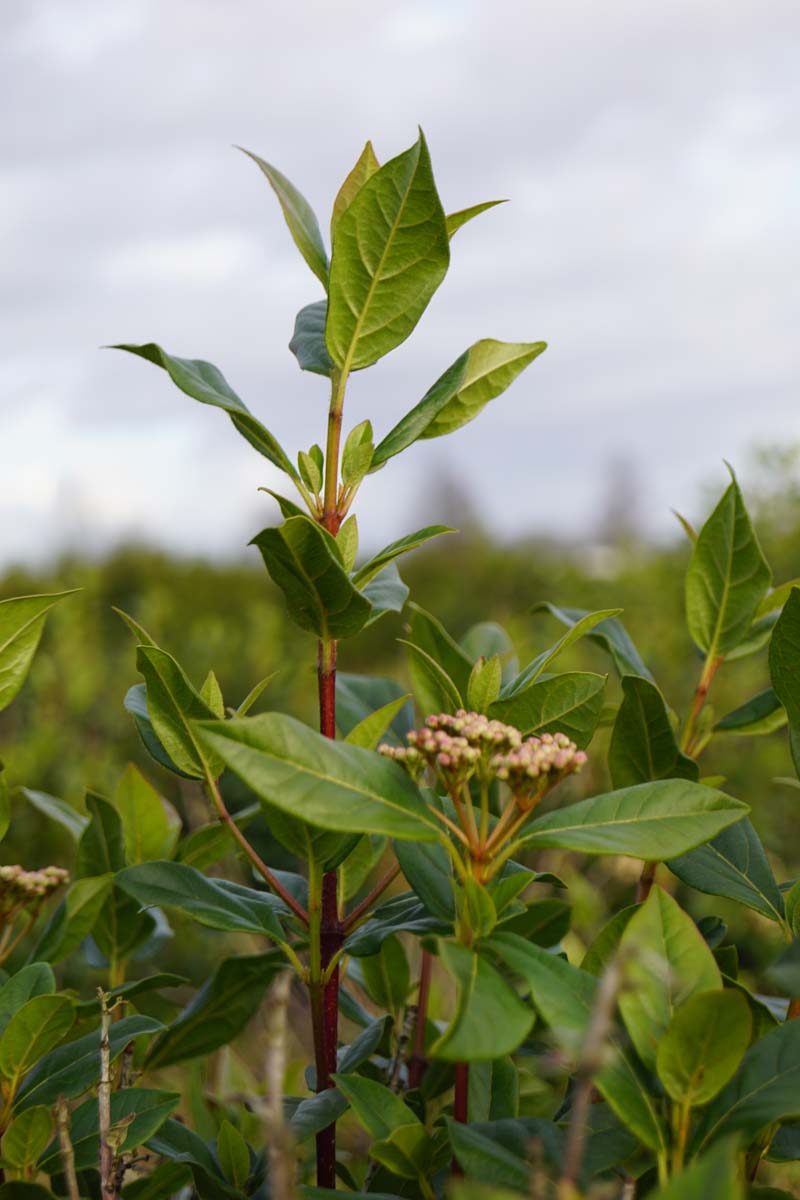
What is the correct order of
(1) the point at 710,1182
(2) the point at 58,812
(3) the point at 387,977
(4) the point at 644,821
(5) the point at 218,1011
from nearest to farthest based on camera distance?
(1) the point at 710,1182
(4) the point at 644,821
(5) the point at 218,1011
(3) the point at 387,977
(2) the point at 58,812

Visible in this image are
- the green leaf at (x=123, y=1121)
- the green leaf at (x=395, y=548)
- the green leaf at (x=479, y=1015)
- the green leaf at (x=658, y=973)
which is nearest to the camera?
the green leaf at (x=479, y=1015)

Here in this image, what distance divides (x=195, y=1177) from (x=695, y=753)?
0.77m

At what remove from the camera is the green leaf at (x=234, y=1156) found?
1042 millimetres

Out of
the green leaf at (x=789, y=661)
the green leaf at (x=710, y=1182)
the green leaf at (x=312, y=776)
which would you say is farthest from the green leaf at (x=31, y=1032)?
the green leaf at (x=789, y=661)

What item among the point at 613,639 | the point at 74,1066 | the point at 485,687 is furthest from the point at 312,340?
the point at 74,1066

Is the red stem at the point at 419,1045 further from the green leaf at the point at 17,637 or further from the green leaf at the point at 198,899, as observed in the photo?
the green leaf at the point at 17,637

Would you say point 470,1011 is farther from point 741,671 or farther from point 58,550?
point 58,550

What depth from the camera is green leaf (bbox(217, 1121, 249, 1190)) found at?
1.04m

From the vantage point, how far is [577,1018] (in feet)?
2.48

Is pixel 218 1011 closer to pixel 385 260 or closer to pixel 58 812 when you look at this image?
pixel 58 812

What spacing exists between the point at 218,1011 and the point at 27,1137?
0.26m

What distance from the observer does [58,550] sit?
33.8 ft

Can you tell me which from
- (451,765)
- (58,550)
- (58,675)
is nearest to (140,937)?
(451,765)

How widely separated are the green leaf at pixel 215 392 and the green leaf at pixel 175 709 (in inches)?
9.4
